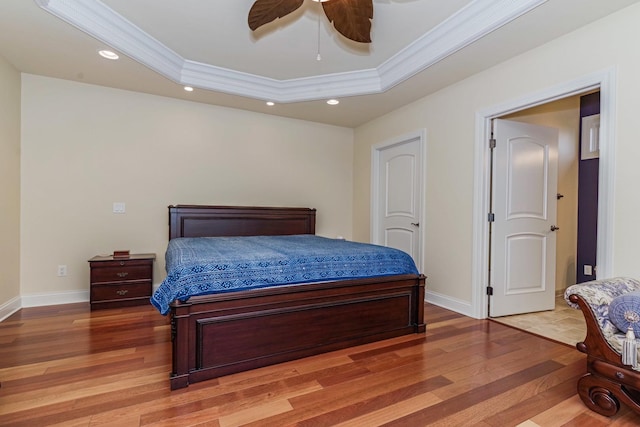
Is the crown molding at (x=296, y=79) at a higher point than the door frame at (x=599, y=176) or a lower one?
higher

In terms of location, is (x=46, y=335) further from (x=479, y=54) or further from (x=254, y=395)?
(x=479, y=54)

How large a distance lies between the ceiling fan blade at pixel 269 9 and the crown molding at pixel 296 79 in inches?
52.0

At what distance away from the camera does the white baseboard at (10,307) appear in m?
2.97

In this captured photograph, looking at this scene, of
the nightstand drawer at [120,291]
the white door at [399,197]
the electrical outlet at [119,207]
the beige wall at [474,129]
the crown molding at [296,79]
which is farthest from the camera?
the white door at [399,197]

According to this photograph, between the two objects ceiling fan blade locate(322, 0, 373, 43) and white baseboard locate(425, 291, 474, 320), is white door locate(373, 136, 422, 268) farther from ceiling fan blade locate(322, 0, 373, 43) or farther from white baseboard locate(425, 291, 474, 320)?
ceiling fan blade locate(322, 0, 373, 43)

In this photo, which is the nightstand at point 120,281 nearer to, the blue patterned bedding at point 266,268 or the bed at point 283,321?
the blue patterned bedding at point 266,268

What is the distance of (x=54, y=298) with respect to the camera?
3.45 metres

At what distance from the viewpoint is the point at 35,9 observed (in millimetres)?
2262

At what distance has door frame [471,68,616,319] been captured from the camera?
2189 mm

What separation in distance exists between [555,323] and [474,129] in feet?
6.65

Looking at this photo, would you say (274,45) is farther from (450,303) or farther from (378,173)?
(450,303)

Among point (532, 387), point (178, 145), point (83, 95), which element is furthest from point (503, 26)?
point (83, 95)

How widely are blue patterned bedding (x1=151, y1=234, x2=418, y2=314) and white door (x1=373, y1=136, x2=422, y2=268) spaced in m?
1.47

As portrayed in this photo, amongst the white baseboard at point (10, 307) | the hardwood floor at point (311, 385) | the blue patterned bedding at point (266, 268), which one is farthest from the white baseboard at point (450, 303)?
the white baseboard at point (10, 307)
